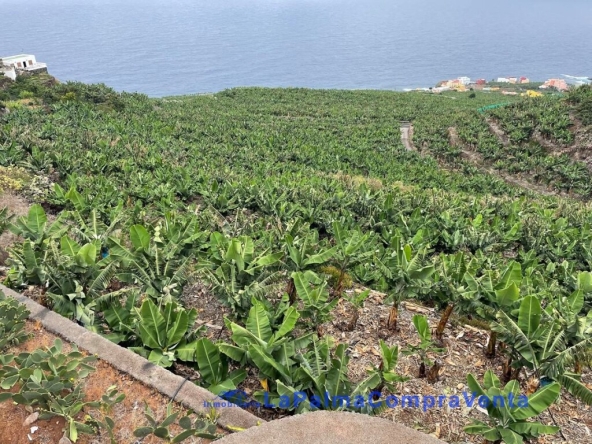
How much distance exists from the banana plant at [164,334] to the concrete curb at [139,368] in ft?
0.72

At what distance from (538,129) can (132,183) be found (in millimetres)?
37987

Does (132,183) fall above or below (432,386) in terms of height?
above

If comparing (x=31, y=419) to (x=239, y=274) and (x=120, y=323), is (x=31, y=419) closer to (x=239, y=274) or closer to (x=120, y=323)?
(x=120, y=323)

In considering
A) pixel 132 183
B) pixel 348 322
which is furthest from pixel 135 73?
pixel 348 322

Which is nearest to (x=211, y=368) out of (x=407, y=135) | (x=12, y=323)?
(x=12, y=323)

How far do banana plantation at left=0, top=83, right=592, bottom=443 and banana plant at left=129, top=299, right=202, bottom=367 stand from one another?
0.09 ft

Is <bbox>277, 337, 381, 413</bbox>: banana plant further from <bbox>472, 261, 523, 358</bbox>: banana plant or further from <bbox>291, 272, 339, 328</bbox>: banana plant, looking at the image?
<bbox>472, 261, 523, 358</bbox>: banana plant

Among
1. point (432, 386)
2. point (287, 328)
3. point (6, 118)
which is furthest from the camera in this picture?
point (6, 118)

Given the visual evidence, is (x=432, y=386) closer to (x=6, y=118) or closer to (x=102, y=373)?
(x=102, y=373)

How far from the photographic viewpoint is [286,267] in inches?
287

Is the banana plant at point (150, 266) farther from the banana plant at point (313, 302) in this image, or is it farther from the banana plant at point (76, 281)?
the banana plant at point (313, 302)

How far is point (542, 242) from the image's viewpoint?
1203cm

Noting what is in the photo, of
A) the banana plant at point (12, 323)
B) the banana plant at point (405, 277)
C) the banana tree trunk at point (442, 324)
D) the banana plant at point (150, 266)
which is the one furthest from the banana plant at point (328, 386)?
the banana plant at point (12, 323)

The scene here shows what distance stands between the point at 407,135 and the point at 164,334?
46622 mm
